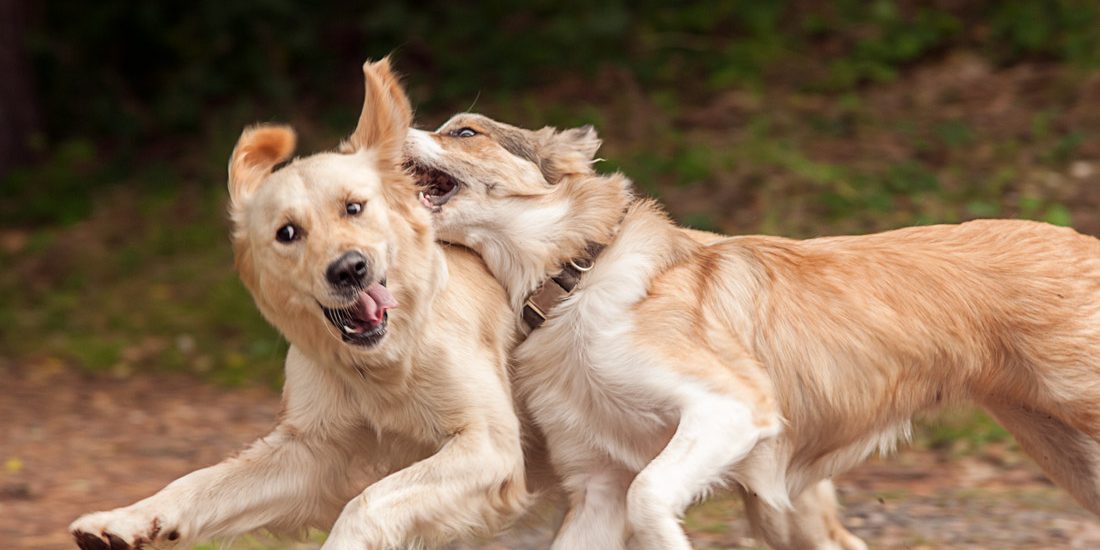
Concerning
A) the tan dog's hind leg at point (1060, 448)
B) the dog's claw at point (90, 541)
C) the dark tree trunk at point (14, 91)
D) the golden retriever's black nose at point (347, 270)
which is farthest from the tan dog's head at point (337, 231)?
the dark tree trunk at point (14, 91)

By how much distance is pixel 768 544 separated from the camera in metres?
4.84

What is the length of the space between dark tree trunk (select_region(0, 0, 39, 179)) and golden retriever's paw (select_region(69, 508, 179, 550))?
28.1 feet

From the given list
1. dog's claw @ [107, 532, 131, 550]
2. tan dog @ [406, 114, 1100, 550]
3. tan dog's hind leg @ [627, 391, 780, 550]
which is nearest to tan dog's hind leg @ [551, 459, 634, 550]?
tan dog @ [406, 114, 1100, 550]

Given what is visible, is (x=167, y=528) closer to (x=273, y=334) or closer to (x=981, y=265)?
(x=981, y=265)

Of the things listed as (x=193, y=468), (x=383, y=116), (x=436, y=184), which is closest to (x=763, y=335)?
(x=436, y=184)

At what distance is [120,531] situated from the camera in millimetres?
4043

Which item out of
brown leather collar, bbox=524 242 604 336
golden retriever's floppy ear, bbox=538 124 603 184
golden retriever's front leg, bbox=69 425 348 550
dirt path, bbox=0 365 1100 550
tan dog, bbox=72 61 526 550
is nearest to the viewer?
tan dog, bbox=72 61 526 550

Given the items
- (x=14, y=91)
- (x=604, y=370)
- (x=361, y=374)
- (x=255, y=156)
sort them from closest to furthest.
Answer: (x=361, y=374), (x=604, y=370), (x=255, y=156), (x=14, y=91)

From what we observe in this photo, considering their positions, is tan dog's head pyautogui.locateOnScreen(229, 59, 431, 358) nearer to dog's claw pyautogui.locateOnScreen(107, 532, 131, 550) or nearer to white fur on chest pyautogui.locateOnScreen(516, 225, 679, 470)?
white fur on chest pyautogui.locateOnScreen(516, 225, 679, 470)

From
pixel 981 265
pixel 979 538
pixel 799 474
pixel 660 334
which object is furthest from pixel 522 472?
pixel 979 538

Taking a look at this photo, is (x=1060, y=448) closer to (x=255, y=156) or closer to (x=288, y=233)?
(x=288, y=233)

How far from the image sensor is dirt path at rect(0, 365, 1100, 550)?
548cm

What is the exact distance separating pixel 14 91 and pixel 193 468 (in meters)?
6.21

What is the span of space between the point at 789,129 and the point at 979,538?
558 centimetres
